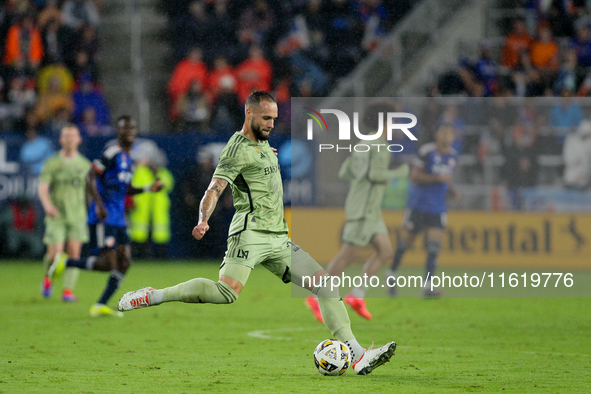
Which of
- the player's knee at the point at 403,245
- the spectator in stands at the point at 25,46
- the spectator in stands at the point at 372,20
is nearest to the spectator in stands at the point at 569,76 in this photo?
the spectator in stands at the point at 372,20

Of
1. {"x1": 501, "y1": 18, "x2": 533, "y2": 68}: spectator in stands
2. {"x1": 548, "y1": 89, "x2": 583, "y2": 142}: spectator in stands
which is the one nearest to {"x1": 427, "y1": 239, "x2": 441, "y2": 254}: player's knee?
{"x1": 548, "y1": 89, "x2": 583, "y2": 142}: spectator in stands

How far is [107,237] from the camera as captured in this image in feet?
36.8

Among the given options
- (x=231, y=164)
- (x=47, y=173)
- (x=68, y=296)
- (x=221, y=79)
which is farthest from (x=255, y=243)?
(x=221, y=79)

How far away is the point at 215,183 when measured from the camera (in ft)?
22.5

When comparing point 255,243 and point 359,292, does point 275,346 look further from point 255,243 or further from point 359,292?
point 359,292

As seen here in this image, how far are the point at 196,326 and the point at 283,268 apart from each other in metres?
3.47

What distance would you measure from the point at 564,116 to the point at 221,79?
24.4 feet

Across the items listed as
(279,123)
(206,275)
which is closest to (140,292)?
(206,275)

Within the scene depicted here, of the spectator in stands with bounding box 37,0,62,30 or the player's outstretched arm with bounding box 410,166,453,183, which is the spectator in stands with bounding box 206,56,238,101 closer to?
the spectator in stands with bounding box 37,0,62,30

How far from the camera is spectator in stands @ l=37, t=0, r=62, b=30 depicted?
20766 mm

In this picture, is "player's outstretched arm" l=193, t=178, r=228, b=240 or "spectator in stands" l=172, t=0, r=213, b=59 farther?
"spectator in stands" l=172, t=0, r=213, b=59

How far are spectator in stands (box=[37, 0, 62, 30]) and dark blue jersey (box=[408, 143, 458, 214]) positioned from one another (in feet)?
35.9

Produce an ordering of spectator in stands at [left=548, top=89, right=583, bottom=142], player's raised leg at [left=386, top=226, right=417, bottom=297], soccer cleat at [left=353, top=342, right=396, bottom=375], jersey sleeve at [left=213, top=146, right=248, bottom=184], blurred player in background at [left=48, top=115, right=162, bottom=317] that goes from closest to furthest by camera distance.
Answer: soccer cleat at [left=353, top=342, right=396, bottom=375], jersey sleeve at [left=213, top=146, right=248, bottom=184], blurred player in background at [left=48, top=115, right=162, bottom=317], player's raised leg at [left=386, top=226, right=417, bottom=297], spectator in stands at [left=548, top=89, right=583, bottom=142]

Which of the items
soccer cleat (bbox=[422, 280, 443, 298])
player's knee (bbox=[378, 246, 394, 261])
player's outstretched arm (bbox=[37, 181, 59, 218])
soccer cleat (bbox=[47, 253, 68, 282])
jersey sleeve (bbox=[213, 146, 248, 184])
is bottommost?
soccer cleat (bbox=[422, 280, 443, 298])
